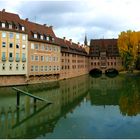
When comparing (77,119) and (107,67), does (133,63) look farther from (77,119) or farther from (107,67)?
(77,119)

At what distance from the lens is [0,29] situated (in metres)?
51.0

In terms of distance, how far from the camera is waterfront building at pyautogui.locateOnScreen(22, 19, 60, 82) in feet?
190

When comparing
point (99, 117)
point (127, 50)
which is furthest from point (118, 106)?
point (127, 50)

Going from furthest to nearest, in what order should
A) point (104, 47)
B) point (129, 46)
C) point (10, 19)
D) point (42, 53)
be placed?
point (104, 47), point (129, 46), point (42, 53), point (10, 19)

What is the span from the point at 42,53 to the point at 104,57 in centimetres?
5439

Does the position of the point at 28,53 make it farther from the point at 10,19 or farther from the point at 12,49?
the point at 10,19

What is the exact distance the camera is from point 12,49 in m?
52.8

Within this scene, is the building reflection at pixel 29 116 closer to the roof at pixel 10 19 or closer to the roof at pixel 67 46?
the roof at pixel 10 19

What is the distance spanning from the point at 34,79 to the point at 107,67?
58.8m

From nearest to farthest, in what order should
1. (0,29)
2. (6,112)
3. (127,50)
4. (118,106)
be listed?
(6,112) < (118,106) < (0,29) < (127,50)

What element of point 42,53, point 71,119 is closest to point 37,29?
point 42,53

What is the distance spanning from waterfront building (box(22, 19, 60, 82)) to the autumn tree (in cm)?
2987

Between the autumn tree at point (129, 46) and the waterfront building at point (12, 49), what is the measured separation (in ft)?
145

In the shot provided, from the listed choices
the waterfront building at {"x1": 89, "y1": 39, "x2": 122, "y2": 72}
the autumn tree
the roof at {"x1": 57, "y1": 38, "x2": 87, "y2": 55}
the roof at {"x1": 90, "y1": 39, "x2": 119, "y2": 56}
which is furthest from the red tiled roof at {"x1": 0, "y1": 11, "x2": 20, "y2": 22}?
the roof at {"x1": 90, "y1": 39, "x2": 119, "y2": 56}
